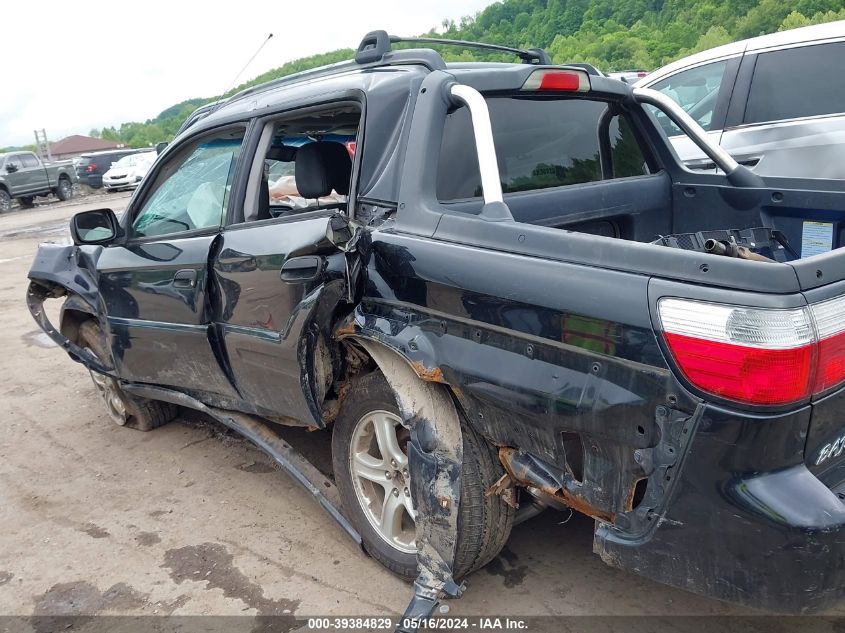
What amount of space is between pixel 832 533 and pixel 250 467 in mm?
3039

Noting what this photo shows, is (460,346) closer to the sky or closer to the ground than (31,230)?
closer to the sky

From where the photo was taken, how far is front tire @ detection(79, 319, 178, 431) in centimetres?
454

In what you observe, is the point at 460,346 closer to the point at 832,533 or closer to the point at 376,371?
the point at 376,371

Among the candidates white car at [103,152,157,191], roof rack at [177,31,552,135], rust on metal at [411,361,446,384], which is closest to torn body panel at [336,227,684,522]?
rust on metal at [411,361,446,384]

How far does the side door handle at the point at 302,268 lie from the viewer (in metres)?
2.76

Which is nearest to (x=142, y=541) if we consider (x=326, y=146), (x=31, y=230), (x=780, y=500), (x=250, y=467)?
(x=250, y=467)

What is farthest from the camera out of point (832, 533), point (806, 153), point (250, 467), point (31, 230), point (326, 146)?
point (31, 230)

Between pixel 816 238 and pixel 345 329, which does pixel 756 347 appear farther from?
pixel 816 238

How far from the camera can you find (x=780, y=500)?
5.78 ft

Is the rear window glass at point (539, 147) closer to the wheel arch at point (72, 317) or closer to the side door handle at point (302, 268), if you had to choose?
the side door handle at point (302, 268)

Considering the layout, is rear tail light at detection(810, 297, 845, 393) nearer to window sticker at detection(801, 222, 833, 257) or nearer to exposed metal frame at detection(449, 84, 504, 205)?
exposed metal frame at detection(449, 84, 504, 205)

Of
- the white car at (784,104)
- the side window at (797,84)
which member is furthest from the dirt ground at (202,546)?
the side window at (797,84)

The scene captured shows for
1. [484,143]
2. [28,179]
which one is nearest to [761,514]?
[484,143]

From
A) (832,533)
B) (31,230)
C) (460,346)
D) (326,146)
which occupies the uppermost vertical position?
(326,146)
